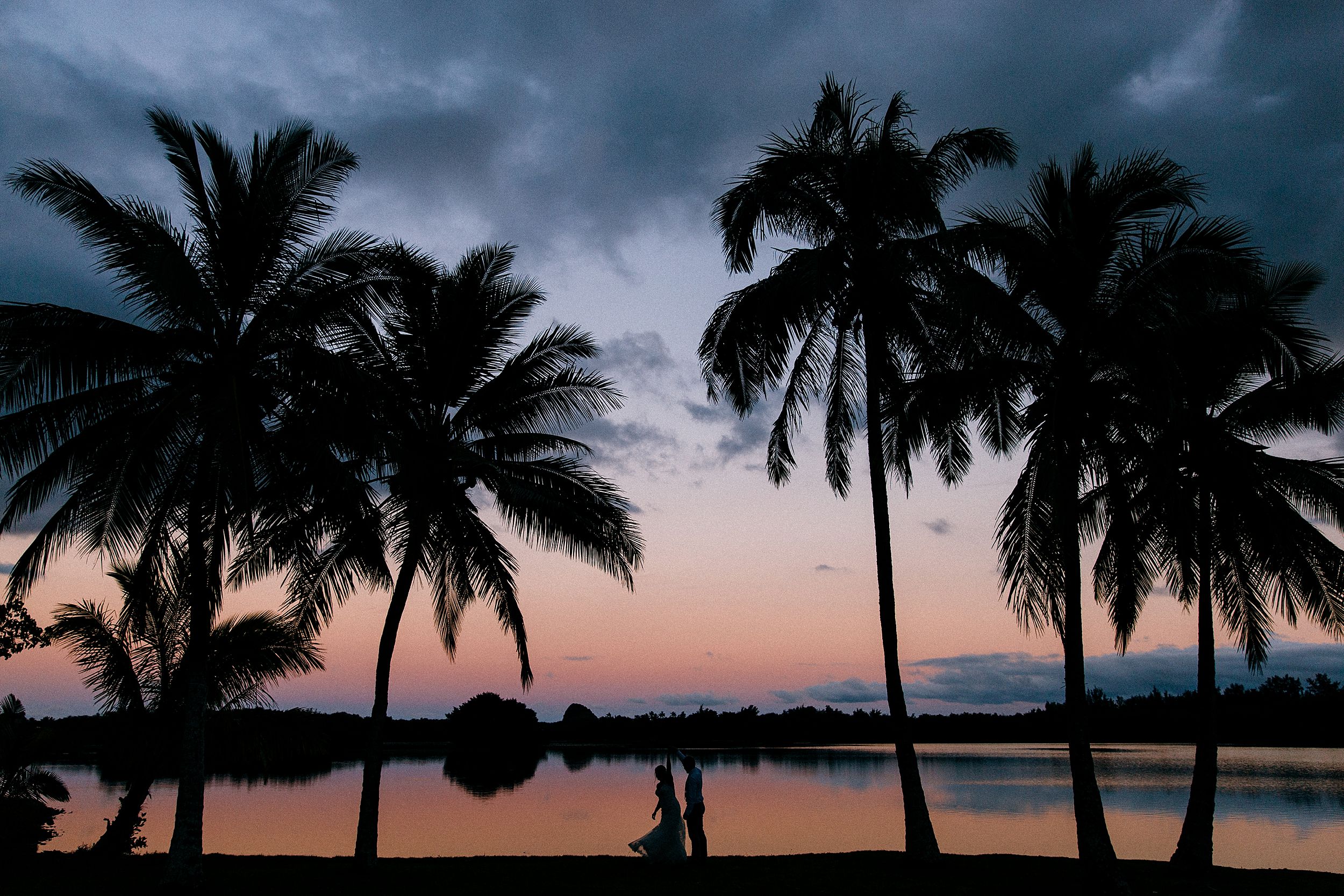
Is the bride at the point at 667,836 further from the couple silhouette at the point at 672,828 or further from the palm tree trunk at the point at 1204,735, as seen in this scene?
the palm tree trunk at the point at 1204,735

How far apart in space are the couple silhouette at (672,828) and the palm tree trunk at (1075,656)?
19.7 feet

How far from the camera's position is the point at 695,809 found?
51.1ft

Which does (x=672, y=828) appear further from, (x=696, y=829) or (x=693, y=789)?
(x=693, y=789)

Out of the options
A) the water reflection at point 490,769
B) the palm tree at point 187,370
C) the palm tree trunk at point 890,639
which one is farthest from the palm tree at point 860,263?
the water reflection at point 490,769

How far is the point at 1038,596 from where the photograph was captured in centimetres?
1623

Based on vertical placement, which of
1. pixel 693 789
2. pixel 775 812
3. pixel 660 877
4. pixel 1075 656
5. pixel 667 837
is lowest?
pixel 775 812

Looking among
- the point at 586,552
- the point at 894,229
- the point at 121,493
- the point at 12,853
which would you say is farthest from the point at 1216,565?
the point at 12,853

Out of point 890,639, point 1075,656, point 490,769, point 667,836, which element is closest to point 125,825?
point 667,836

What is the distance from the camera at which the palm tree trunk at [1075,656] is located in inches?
521

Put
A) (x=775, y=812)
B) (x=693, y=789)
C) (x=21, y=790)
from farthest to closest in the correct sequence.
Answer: (x=775, y=812)
(x=21, y=790)
(x=693, y=789)

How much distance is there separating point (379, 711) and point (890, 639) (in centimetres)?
910

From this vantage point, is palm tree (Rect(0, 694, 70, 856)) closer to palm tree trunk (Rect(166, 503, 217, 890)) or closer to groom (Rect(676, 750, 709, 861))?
palm tree trunk (Rect(166, 503, 217, 890))

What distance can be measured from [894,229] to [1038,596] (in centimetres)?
741

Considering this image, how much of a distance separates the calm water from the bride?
1002cm
